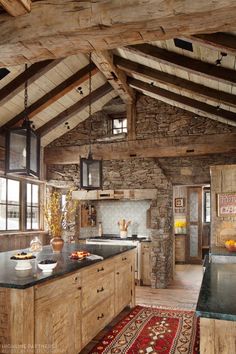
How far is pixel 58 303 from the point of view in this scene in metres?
3.11

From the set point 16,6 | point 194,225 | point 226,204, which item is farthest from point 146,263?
point 16,6

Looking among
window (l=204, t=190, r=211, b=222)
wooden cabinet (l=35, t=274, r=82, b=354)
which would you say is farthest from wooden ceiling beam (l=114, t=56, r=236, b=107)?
window (l=204, t=190, r=211, b=222)

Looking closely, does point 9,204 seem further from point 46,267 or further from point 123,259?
point 46,267

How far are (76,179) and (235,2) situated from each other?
6.47 meters

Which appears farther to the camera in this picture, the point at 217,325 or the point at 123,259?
the point at 123,259

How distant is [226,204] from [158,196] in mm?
2421

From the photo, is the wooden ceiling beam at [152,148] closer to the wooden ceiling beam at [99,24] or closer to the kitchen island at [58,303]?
the kitchen island at [58,303]

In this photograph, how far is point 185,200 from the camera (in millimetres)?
10469

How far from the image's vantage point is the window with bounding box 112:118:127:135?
323 inches

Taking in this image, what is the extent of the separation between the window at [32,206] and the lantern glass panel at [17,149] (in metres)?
4.33

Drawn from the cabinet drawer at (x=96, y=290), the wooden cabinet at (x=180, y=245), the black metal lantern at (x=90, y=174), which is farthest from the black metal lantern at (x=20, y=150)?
the wooden cabinet at (x=180, y=245)

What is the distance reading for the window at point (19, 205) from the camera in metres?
6.95

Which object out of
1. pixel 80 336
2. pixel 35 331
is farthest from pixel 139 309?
pixel 35 331

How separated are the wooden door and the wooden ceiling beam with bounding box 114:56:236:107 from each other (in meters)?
5.32
